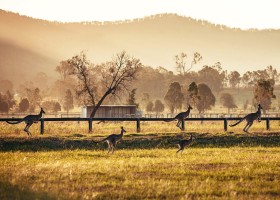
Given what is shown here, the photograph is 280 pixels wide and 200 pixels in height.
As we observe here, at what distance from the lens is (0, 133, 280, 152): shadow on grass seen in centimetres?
2755

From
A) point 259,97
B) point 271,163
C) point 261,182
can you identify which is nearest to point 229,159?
point 271,163

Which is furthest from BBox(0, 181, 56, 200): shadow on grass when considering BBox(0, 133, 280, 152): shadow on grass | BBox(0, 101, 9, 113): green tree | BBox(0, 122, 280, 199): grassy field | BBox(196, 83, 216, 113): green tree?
BBox(0, 101, 9, 113): green tree

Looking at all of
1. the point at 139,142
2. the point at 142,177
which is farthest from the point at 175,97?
the point at 142,177

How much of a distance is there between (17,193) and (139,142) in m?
17.1

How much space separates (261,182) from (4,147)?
16.9 meters

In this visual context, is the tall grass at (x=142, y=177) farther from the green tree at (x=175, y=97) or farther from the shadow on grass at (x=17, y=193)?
the green tree at (x=175, y=97)

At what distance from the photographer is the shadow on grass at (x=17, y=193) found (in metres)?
12.5

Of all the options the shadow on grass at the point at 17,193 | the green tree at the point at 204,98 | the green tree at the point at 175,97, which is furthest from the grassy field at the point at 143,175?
the green tree at the point at 175,97

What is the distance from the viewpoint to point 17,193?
42.2 ft

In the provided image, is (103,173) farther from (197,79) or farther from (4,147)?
(197,79)

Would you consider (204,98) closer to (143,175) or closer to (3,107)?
(3,107)

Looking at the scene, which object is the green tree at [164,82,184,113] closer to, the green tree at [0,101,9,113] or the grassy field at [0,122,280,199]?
the green tree at [0,101,9,113]

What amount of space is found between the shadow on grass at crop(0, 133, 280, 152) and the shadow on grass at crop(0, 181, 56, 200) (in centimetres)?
1261

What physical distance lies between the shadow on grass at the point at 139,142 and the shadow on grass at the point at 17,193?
41.4 ft
